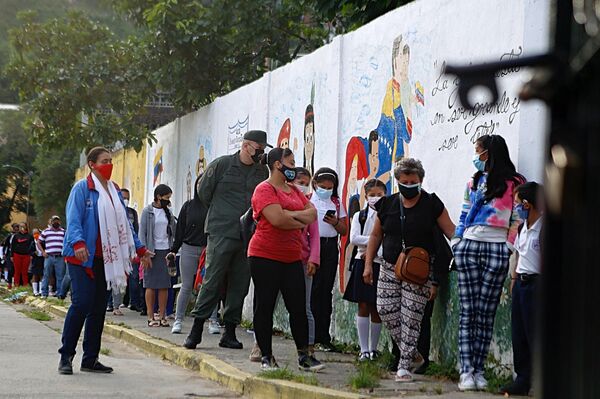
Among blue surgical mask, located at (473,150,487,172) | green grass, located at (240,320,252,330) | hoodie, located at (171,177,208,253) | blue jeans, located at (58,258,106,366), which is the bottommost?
green grass, located at (240,320,252,330)

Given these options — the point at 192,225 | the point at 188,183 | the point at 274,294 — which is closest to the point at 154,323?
the point at 192,225

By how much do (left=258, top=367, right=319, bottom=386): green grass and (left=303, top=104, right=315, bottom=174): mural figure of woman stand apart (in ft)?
16.7

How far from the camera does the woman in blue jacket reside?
28.8 ft

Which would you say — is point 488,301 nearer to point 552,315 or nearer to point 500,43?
point 500,43

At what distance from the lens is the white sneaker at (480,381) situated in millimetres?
7594

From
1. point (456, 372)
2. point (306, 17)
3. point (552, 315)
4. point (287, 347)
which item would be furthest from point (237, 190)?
point (306, 17)

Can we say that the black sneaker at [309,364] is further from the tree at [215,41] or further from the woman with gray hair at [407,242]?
the tree at [215,41]

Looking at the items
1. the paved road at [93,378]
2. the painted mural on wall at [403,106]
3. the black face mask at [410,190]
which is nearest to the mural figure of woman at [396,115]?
the painted mural on wall at [403,106]

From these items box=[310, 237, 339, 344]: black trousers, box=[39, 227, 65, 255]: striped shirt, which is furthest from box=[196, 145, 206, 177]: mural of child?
box=[310, 237, 339, 344]: black trousers

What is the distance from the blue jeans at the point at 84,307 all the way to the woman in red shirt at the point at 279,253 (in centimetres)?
127

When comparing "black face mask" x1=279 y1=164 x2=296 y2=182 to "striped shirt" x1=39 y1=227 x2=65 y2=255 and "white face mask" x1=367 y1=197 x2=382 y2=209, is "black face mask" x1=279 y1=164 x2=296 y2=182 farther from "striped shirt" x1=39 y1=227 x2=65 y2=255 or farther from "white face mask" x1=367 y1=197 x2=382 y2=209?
"striped shirt" x1=39 y1=227 x2=65 y2=255

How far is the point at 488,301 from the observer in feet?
25.3

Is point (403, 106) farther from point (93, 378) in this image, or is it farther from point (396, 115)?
point (93, 378)

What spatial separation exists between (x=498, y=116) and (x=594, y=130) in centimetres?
676
